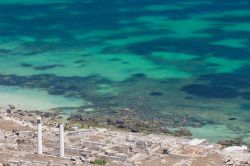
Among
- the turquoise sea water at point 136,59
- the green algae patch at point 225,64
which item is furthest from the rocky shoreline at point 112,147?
the green algae patch at point 225,64

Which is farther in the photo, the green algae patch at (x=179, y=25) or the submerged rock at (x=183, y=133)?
the green algae patch at (x=179, y=25)

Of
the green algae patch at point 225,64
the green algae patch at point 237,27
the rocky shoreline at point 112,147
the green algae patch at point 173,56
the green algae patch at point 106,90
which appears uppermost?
the green algae patch at point 237,27

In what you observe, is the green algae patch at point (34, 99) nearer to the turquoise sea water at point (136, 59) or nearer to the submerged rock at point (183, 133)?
the turquoise sea water at point (136, 59)

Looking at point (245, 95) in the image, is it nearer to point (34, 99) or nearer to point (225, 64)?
point (225, 64)

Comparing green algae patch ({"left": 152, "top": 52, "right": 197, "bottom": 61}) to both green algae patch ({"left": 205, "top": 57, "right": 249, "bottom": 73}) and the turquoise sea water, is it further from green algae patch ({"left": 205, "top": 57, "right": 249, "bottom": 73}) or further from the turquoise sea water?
green algae patch ({"left": 205, "top": 57, "right": 249, "bottom": 73})

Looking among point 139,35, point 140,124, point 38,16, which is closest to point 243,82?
point 140,124

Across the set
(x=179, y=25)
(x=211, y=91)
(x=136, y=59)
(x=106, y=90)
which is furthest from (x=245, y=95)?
(x=179, y=25)
